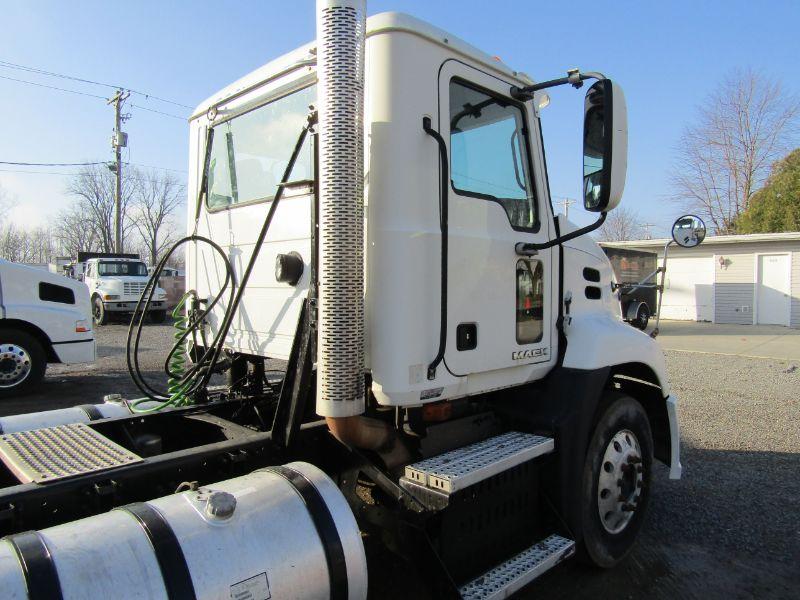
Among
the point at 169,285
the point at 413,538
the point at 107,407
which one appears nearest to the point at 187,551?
the point at 413,538

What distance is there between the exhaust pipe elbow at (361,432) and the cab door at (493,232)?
17.0 inches

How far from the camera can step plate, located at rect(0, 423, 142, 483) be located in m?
2.14

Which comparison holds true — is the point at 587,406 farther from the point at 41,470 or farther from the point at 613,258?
the point at 613,258

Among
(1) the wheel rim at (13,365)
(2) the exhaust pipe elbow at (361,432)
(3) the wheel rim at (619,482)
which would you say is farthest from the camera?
(1) the wheel rim at (13,365)

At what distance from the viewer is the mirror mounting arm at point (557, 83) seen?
9.17 ft

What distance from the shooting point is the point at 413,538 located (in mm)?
2650

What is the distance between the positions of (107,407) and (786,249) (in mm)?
23652

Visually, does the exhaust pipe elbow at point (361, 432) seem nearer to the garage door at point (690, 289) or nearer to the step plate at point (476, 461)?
the step plate at point (476, 461)

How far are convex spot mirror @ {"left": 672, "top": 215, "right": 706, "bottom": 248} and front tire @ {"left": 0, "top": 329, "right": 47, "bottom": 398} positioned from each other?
27.5 feet

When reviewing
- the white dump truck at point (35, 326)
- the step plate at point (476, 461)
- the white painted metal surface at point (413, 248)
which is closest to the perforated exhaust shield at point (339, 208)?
the white painted metal surface at point (413, 248)

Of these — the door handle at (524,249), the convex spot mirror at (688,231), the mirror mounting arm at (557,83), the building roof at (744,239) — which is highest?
the building roof at (744,239)

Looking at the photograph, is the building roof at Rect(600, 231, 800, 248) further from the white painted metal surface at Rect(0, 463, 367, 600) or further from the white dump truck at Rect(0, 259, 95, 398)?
the white painted metal surface at Rect(0, 463, 367, 600)

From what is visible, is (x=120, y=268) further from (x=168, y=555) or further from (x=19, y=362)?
(x=168, y=555)

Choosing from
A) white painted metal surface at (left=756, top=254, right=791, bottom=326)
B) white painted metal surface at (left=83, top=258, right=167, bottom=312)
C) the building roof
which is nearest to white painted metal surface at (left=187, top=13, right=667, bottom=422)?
the building roof
